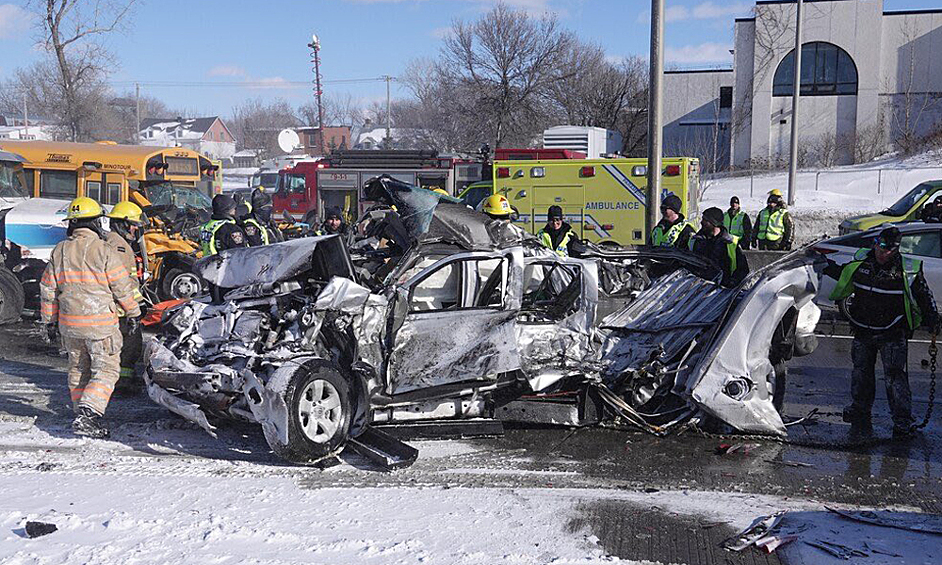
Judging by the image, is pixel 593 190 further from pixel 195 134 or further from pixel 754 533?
pixel 195 134

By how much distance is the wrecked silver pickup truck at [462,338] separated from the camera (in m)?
6.35

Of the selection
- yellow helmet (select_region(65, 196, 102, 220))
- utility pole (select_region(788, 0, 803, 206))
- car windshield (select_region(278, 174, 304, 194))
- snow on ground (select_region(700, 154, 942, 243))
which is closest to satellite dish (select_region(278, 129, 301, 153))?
car windshield (select_region(278, 174, 304, 194))

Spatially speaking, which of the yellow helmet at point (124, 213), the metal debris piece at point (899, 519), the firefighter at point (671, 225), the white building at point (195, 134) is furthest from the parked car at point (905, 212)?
the white building at point (195, 134)

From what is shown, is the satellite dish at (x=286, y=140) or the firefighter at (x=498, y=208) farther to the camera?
the satellite dish at (x=286, y=140)

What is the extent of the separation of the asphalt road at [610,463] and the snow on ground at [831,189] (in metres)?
17.9

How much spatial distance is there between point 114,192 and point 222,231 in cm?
601

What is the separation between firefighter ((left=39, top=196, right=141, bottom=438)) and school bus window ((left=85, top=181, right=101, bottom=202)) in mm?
9353

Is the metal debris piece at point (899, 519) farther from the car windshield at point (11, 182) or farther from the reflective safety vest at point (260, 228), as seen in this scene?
the car windshield at point (11, 182)

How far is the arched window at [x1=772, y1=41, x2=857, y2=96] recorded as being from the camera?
128 ft

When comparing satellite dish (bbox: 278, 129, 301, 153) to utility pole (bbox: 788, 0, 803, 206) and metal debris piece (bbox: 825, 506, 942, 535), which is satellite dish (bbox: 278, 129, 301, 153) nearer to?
utility pole (bbox: 788, 0, 803, 206)

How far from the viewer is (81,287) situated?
6.99m

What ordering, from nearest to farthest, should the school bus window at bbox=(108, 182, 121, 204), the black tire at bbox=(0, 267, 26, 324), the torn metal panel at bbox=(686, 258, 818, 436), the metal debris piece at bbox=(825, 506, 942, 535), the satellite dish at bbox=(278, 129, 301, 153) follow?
the metal debris piece at bbox=(825, 506, 942, 535)
the torn metal panel at bbox=(686, 258, 818, 436)
the black tire at bbox=(0, 267, 26, 324)
the school bus window at bbox=(108, 182, 121, 204)
the satellite dish at bbox=(278, 129, 301, 153)

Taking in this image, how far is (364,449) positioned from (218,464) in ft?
3.38

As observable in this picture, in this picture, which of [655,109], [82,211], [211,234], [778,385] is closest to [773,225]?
[655,109]
